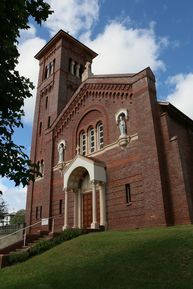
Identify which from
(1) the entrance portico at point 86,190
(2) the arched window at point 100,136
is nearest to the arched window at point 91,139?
(2) the arched window at point 100,136

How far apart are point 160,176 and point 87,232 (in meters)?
5.20

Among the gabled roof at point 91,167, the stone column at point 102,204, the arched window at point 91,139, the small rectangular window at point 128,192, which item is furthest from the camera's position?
the arched window at point 91,139

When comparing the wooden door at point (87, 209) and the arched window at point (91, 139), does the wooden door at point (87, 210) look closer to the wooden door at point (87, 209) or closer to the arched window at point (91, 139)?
the wooden door at point (87, 209)

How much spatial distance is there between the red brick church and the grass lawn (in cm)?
409

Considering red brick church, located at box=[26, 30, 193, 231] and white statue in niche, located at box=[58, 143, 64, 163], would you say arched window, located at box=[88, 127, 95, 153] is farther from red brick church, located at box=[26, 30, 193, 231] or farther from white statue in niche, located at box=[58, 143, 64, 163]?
white statue in niche, located at box=[58, 143, 64, 163]

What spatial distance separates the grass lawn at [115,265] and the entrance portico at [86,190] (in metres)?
5.34

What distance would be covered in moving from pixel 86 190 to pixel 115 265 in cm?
1196

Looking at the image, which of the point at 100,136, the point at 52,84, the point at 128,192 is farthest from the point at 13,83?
the point at 52,84

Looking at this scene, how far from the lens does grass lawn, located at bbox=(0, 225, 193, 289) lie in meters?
7.70

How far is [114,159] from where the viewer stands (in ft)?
62.6

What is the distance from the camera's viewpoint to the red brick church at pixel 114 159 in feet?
52.2

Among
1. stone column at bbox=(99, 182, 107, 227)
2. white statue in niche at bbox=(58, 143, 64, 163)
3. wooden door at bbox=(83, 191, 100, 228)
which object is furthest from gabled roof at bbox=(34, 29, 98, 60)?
stone column at bbox=(99, 182, 107, 227)

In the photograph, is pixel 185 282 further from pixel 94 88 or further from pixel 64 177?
pixel 94 88

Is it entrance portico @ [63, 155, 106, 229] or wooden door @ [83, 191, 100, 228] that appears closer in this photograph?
entrance portico @ [63, 155, 106, 229]
